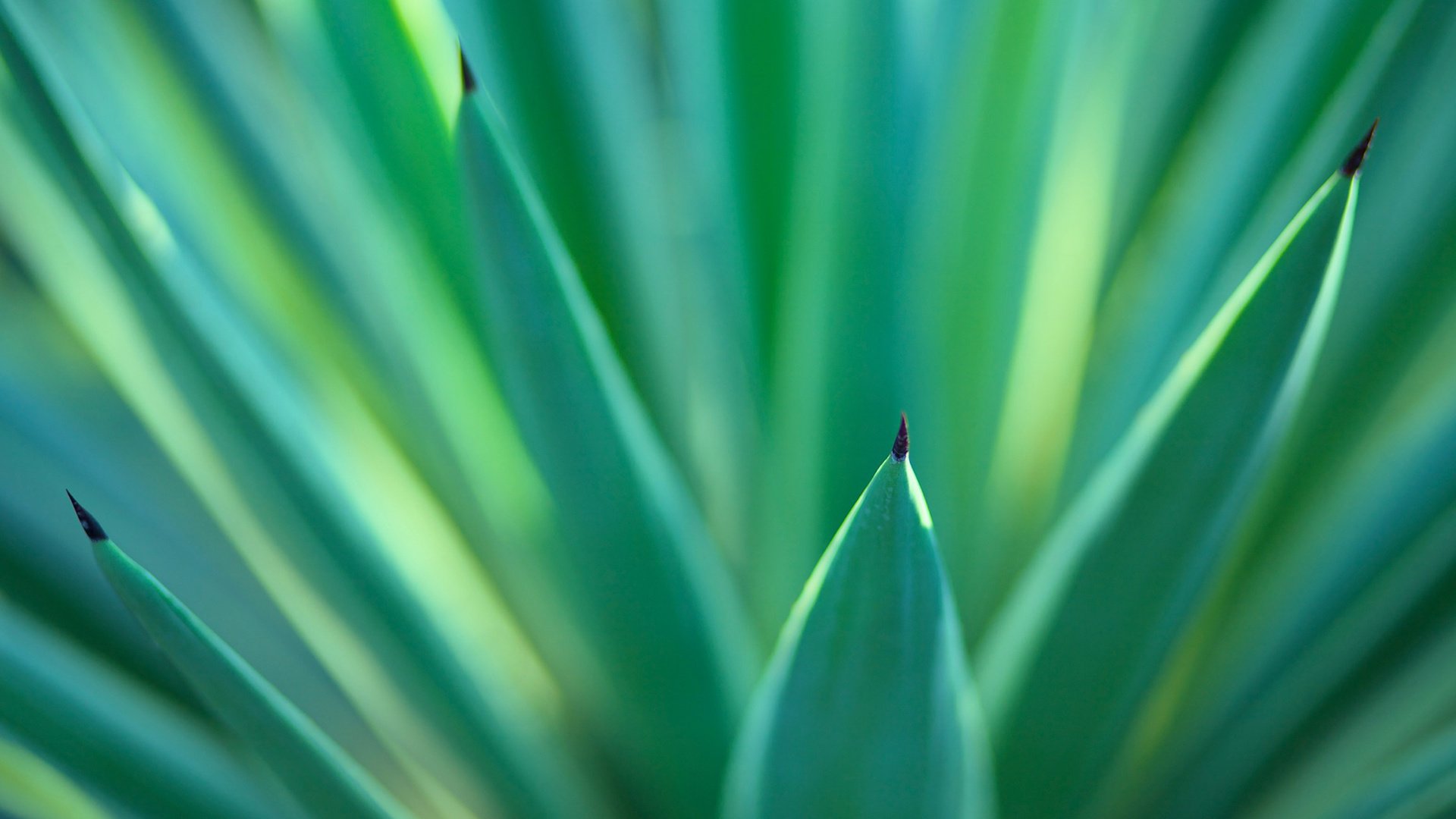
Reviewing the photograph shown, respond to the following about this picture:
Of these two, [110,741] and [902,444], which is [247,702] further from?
[902,444]

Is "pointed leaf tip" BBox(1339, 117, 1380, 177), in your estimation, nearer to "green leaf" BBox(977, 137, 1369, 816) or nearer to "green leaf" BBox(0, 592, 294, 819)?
"green leaf" BBox(977, 137, 1369, 816)

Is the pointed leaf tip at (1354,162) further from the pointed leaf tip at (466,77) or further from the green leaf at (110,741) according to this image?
the green leaf at (110,741)

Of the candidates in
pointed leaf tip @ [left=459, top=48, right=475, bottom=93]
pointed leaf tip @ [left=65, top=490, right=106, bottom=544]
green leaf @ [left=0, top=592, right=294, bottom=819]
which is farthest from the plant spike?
green leaf @ [left=0, top=592, right=294, bottom=819]

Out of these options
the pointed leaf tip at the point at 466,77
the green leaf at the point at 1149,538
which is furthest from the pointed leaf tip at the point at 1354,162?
the pointed leaf tip at the point at 466,77

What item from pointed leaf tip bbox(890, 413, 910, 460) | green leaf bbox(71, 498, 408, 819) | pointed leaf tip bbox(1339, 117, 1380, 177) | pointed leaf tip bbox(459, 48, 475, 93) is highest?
pointed leaf tip bbox(459, 48, 475, 93)

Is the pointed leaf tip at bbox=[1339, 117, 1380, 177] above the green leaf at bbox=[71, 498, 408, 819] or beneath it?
above

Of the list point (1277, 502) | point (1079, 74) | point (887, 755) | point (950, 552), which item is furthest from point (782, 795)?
point (1079, 74)
